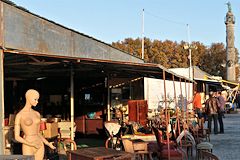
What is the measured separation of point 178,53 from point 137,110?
39724mm

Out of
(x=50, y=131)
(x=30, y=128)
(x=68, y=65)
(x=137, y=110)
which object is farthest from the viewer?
(x=137, y=110)

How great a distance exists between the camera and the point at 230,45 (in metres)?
52.7

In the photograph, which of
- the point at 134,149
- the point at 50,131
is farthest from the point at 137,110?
the point at 134,149

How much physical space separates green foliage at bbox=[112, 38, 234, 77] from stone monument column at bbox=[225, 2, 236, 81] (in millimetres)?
2611

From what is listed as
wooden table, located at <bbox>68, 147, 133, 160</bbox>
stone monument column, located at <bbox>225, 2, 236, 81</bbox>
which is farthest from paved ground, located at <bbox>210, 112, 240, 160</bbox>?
stone monument column, located at <bbox>225, 2, 236, 81</bbox>

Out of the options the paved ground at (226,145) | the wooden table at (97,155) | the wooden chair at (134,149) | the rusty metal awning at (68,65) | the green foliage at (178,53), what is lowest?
the paved ground at (226,145)

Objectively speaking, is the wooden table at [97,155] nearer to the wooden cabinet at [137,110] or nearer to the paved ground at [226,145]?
the paved ground at [226,145]

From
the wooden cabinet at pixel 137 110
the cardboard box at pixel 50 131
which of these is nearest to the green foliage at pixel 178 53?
the wooden cabinet at pixel 137 110

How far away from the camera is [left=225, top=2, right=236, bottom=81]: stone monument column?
50.7 m

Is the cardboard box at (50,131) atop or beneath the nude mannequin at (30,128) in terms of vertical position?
beneath

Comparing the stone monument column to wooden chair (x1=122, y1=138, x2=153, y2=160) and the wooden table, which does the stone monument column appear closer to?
wooden chair (x1=122, y1=138, x2=153, y2=160)

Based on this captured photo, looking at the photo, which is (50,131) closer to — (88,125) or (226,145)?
(88,125)

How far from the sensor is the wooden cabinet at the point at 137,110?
1455cm

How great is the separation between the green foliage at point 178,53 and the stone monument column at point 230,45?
261cm
